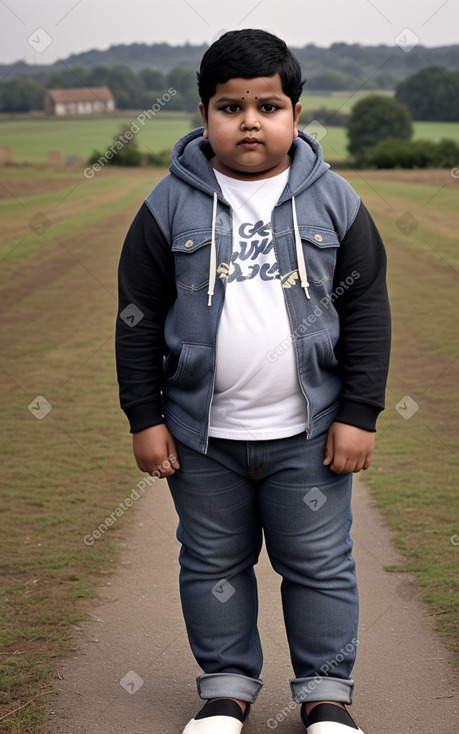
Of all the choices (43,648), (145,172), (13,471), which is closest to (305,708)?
(43,648)

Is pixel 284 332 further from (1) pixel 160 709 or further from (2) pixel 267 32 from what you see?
(1) pixel 160 709

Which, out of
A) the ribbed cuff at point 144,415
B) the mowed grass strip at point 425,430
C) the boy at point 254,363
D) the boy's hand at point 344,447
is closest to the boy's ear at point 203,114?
the boy at point 254,363

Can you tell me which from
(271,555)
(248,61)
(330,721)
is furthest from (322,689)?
(248,61)

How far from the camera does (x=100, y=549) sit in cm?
389

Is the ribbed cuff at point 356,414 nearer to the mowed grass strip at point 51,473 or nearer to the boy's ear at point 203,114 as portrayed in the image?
the boy's ear at point 203,114

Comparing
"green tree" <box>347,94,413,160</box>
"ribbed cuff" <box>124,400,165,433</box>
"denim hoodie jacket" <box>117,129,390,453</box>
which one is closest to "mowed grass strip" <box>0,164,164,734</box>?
"ribbed cuff" <box>124,400,165,433</box>

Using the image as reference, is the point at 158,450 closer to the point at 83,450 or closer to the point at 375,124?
the point at 83,450

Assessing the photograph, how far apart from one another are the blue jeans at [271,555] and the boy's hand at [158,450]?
0.08 feet

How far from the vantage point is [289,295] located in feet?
7.40

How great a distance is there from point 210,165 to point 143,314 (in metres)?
0.39

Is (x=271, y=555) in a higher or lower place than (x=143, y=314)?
lower

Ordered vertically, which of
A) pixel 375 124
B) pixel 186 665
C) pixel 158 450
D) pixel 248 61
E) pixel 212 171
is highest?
pixel 248 61

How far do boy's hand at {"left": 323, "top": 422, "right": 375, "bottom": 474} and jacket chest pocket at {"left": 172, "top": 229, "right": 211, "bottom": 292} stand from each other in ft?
1.53

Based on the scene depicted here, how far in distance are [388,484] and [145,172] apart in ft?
86.4
